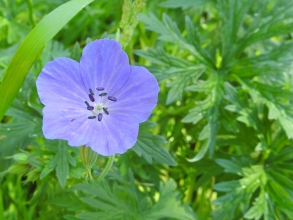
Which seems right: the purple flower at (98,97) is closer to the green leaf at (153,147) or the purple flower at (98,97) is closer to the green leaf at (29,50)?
the green leaf at (29,50)

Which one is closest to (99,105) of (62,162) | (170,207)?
(62,162)

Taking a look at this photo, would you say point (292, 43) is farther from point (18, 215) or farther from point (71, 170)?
point (18, 215)

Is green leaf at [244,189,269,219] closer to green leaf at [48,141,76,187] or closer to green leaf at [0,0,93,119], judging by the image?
green leaf at [48,141,76,187]

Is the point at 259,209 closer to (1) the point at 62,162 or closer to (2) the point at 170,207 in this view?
(2) the point at 170,207

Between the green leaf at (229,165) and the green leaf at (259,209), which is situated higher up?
the green leaf at (229,165)

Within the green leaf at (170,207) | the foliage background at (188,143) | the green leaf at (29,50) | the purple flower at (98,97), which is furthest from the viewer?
the green leaf at (170,207)

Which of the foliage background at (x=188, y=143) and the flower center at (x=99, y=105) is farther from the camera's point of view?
the foliage background at (x=188, y=143)

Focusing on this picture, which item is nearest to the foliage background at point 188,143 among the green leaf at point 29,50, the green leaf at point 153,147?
the green leaf at point 153,147
